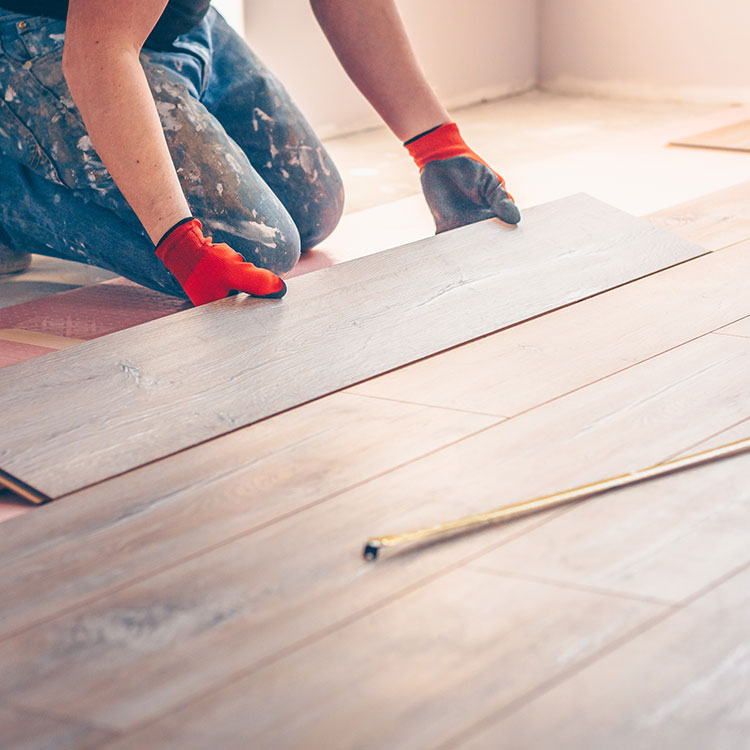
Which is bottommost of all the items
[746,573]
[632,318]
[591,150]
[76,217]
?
[746,573]

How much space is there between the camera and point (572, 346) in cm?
153

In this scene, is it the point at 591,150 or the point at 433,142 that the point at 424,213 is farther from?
the point at 591,150

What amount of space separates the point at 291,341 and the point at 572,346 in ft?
1.43

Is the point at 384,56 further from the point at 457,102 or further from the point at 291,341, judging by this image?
the point at 457,102

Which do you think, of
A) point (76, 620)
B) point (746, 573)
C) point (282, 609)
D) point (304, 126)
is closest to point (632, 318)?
point (746, 573)

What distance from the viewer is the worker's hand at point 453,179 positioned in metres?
2.18

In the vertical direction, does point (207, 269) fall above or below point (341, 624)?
above

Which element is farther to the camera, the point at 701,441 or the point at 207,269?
the point at 207,269

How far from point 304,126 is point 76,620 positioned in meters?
1.82

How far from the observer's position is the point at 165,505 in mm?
1149

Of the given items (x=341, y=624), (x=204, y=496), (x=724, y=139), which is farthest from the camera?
(x=724, y=139)

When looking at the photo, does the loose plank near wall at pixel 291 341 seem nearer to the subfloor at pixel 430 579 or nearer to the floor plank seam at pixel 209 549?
the subfloor at pixel 430 579

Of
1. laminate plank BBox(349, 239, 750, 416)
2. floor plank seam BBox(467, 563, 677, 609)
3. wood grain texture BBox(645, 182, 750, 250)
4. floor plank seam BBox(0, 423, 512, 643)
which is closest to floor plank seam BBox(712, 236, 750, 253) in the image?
wood grain texture BBox(645, 182, 750, 250)

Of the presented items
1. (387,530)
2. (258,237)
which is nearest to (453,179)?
Result: (258,237)
